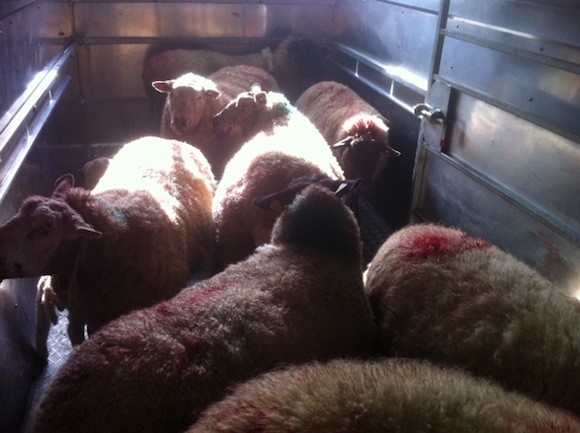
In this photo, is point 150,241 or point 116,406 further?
point 150,241

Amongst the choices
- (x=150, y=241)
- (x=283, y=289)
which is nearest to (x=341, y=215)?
(x=283, y=289)

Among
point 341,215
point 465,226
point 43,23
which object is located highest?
point 43,23

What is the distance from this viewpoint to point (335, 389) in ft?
4.40

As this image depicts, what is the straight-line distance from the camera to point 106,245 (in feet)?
8.94

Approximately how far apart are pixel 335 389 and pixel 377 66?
4.32m

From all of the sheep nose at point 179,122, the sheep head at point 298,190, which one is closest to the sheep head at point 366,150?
the sheep nose at point 179,122

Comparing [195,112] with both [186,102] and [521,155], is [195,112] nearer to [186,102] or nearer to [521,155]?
[186,102]

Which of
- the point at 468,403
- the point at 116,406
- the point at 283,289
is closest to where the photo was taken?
the point at 468,403

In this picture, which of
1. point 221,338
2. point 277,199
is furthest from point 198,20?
point 221,338

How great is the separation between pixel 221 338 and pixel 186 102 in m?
3.51

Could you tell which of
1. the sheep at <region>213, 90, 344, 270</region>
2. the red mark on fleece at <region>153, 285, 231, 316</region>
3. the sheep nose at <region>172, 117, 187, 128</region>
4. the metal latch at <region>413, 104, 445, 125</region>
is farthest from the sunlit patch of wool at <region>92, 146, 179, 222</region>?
the metal latch at <region>413, 104, 445, 125</region>

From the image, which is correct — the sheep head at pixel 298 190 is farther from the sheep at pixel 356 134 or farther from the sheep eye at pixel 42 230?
the sheep at pixel 356 134

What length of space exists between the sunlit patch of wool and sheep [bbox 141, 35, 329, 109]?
2.60 m

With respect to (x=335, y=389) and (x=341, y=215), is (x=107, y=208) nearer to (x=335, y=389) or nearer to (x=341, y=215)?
(x=341, y=215)
